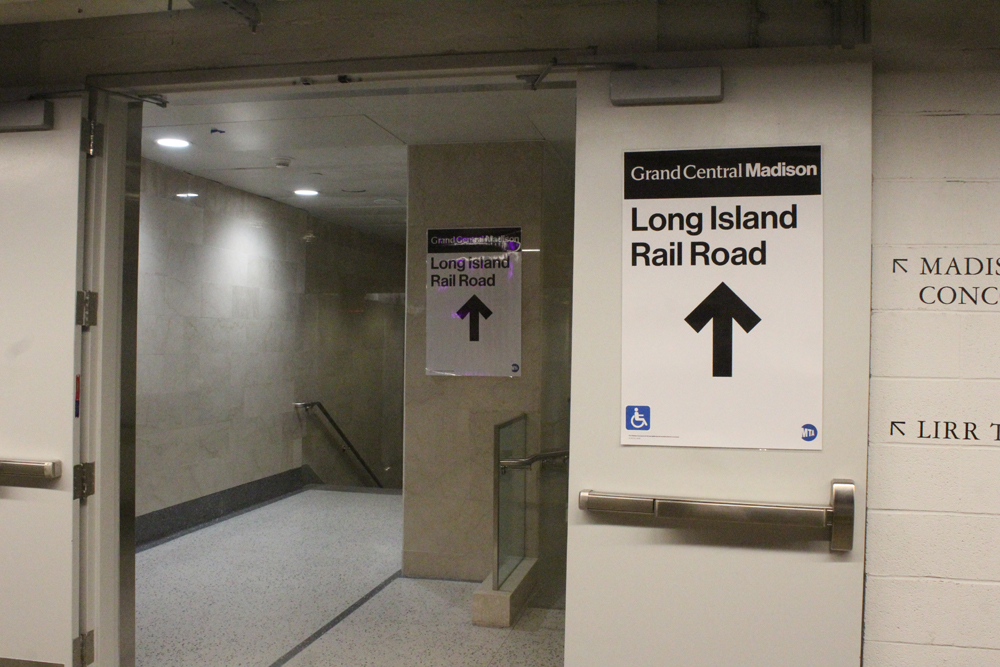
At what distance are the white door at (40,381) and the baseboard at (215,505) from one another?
2566 mm

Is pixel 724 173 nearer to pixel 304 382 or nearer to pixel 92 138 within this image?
pixel 92 138

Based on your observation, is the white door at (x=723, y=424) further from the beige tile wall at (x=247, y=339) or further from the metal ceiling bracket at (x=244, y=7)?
the beige tile wall at (x=247, y=339)

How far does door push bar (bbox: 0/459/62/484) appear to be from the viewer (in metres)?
2.41

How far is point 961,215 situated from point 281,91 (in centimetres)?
206

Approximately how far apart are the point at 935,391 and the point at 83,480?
102 inches

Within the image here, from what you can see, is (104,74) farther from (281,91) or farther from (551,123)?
(551,123)

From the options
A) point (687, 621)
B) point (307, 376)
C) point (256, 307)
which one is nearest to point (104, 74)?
point (687, 621)

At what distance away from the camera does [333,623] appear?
3.73 m

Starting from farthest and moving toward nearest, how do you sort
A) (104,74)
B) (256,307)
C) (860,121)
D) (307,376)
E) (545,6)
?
(307,376) < (256,307) < (104,74) < (545,6) < (860,121)

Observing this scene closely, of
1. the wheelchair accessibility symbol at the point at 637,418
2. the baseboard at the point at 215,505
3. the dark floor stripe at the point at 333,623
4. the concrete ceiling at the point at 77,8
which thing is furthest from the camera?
the baseboard at the point at 215,505

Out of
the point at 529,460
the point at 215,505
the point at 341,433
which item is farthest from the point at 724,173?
the point at 341,433

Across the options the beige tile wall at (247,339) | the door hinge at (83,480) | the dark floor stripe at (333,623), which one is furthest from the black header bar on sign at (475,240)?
the door hinge at (83,480)

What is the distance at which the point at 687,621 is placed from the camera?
2.08 m

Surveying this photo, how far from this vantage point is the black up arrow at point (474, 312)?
4.32 metres
